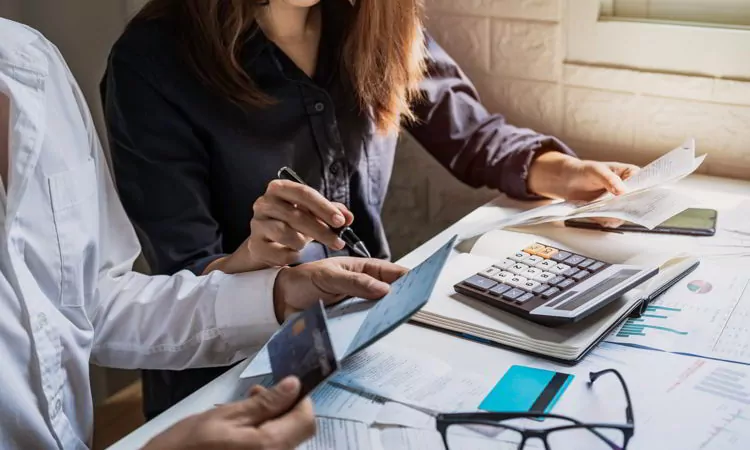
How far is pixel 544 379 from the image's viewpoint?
2.83 ft

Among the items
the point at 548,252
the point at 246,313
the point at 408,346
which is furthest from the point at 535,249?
the point at 246,313

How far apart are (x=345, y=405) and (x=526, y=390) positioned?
170 mm

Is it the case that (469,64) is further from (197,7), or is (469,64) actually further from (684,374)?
(684,374)

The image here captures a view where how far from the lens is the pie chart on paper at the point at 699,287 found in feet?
3.41

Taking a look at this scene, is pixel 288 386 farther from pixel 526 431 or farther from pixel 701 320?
pixel 701 320

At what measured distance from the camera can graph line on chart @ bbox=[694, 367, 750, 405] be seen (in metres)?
0.83

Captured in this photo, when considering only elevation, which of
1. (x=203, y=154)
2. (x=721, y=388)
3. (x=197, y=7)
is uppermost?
Answer: (x=197, y=7)

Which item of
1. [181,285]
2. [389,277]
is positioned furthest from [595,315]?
[181,285]

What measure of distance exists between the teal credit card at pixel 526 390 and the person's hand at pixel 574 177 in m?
0.45

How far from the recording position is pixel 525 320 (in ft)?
3.11

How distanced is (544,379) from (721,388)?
0.54 feet

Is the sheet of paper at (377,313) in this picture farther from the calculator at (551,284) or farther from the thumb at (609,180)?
the thumb at (609,180)

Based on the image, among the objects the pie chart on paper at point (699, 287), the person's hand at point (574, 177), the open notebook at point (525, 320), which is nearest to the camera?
the open notebook at point (525, 320)

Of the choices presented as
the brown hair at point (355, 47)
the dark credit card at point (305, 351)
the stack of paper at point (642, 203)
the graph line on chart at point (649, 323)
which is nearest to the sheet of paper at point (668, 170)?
the stack of paper at point (642, 203)
